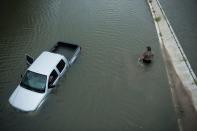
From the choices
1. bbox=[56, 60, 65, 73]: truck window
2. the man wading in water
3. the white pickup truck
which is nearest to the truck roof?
the white pickup truck

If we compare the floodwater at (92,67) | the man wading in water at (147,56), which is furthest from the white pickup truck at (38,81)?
the man wading in water at (147,56)

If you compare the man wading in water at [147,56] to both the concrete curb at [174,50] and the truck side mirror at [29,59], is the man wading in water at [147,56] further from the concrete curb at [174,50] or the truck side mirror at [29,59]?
the truck side mirror at [29,59]

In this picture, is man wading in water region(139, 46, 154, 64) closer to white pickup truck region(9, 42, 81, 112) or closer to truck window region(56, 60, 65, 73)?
white pickup truck region(9, 42, 81, 112)

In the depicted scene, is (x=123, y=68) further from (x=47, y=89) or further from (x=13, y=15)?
(x=13, y=15)

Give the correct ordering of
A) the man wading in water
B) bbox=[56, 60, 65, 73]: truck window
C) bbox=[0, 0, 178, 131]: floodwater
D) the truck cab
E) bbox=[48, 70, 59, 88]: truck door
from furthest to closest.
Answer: the man wading in water < bbox=[56, 60, 65, 73]: truck window < bbox=[48, 70, 59, 88]: truck door < bbox=[0, 0, 178, 131]: floodwater < the truck cab

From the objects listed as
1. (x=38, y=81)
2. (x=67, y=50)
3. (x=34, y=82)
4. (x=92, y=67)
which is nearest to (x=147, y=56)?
(x=92, y=67)

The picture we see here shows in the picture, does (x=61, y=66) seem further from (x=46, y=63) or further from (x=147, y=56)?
(x=147, y=56)

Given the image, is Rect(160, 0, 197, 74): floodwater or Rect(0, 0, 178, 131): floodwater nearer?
Rect(0, 0, 178, 131): floodwater
